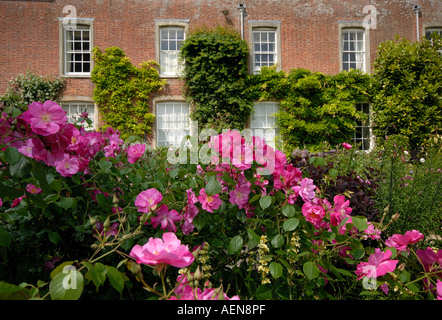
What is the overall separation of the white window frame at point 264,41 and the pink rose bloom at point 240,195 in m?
9.41

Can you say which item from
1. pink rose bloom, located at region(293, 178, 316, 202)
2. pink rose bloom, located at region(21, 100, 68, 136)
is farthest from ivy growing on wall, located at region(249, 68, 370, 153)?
pink rose bloom, located at region(21, 100, 68, 136)

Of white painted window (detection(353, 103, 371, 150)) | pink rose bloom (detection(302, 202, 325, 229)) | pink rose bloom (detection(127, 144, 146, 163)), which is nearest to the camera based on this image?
Result: pink rose bloom (detection(302, 202, 325, 229))

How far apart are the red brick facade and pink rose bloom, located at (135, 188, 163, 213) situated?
29.9ft

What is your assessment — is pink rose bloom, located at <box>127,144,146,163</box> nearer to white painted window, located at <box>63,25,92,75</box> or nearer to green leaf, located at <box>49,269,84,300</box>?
green leaf, located at <box>49,269,84,300</box>

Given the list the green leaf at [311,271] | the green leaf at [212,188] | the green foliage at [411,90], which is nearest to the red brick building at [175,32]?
the green foliage at [411,90]

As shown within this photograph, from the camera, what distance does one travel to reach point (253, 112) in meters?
9.73

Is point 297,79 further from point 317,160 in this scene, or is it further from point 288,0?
point 317,160

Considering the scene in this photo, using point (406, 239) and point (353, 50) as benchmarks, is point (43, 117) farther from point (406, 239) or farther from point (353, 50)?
point (353, 50)

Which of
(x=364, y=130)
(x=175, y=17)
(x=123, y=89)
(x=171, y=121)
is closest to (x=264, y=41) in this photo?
(x=175, y=17)

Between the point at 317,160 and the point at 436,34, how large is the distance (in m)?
11.5

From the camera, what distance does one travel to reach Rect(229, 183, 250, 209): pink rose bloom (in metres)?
0.98

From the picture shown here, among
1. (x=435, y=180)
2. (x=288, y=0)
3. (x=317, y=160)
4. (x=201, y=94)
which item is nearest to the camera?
(x=317, y=160)

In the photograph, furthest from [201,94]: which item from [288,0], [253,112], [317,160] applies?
[317,160]

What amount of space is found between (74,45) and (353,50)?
912 centimetres
